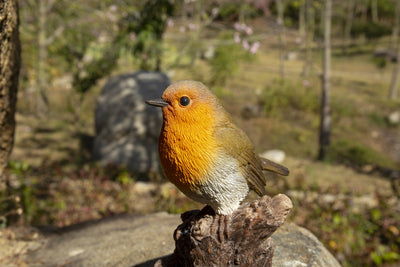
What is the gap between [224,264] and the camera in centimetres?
213

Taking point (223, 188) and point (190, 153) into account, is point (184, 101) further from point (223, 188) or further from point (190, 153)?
point (223, 188)

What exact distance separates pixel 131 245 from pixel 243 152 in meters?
1.52

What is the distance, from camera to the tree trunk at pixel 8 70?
2.49m

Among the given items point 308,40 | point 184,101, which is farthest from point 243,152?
point 308,40

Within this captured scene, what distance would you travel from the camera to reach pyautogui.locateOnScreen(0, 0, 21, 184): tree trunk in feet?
8.16

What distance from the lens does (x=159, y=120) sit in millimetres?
6535

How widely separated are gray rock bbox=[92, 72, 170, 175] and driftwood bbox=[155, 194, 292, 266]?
429 centimetres

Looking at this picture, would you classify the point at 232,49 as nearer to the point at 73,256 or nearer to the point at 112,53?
the point at 112,53

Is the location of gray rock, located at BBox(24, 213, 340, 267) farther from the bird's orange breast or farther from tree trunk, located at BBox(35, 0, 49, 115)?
tree trunk, located at BBox(35, 0, 49, 115)

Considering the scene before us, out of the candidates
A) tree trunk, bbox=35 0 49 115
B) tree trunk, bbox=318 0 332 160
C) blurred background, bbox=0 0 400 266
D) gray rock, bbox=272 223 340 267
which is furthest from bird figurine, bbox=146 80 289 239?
tree trunk, bbox=35 0 49 115

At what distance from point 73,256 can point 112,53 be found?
6.26 metres

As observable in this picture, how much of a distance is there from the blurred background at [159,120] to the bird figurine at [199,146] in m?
2.05

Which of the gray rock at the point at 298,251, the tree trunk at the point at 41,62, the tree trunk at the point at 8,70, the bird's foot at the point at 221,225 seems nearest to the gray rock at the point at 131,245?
the gray rock at the point at 298,251

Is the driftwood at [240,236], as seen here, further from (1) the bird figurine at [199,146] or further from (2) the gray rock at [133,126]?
(2) the gray rock at [133,126]
